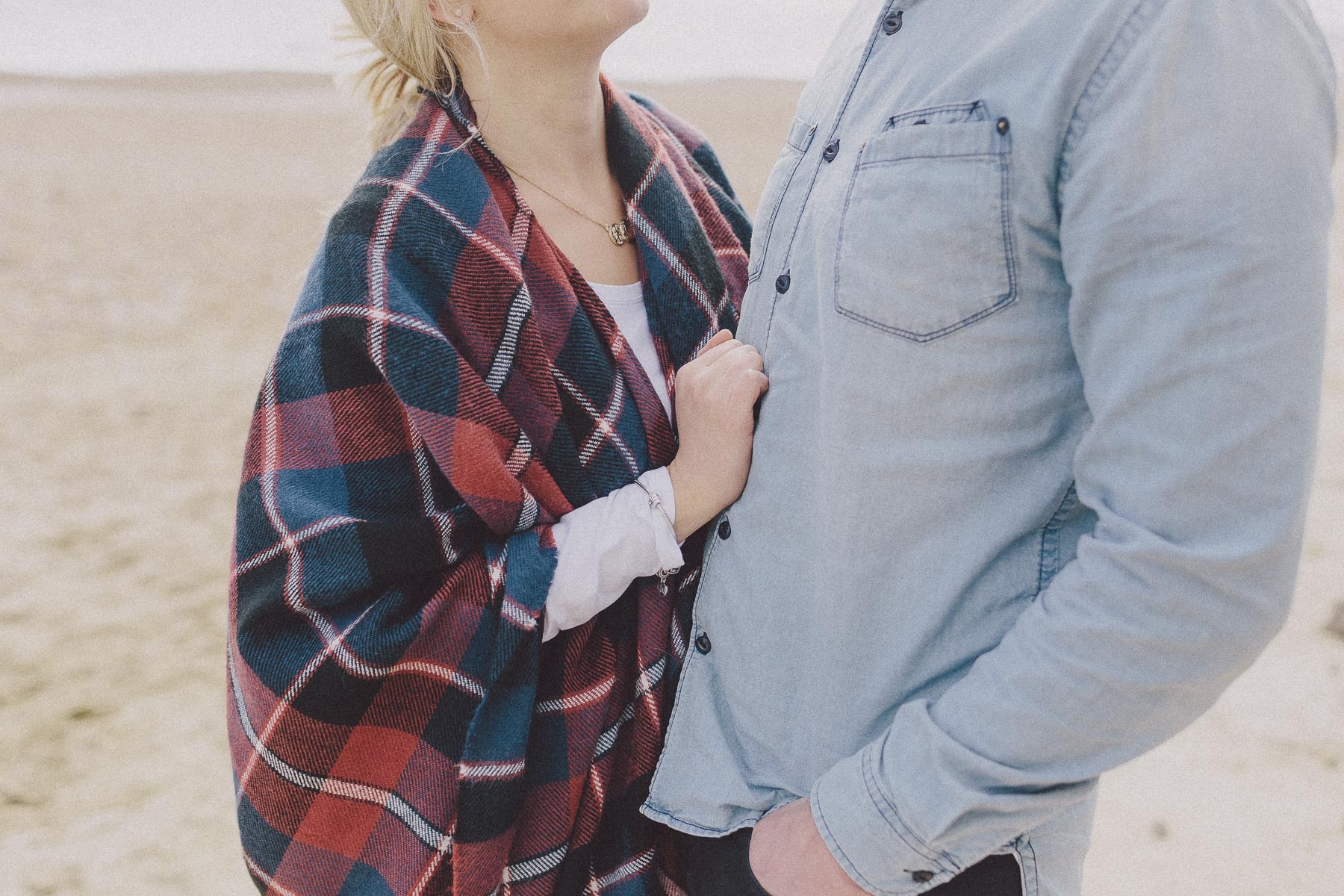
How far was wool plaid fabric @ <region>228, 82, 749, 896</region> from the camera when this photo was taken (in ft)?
3.97

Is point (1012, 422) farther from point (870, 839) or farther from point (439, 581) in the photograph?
point (439, 581)

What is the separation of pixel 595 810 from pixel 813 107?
0.99m

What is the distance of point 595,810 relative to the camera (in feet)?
4.32

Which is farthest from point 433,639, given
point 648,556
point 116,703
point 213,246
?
point 213,246

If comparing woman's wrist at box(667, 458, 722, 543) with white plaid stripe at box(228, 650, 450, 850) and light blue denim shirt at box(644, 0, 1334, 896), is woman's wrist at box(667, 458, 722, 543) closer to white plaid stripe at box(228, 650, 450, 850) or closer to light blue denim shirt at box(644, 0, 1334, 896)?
light blue denim shirt at box(644, 0, 1334, 896)

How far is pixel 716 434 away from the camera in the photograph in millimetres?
1212

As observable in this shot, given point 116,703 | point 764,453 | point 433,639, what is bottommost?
point 116,703

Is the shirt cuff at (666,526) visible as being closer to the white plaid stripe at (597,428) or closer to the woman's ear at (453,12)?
the white plaid stripe at (597,428)

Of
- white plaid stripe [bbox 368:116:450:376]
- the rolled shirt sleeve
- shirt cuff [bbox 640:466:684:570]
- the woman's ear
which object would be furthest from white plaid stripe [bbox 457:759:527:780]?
the woman's ear

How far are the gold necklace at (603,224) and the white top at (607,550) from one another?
46cm

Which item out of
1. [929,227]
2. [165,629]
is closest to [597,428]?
[929,227]

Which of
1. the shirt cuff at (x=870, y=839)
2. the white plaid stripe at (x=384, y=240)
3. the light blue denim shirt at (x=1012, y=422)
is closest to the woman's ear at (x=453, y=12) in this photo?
the white plaid stripe at (x=384, y=240)

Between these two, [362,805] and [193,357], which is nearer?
[362,805]

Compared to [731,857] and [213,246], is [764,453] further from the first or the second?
[213,246]
